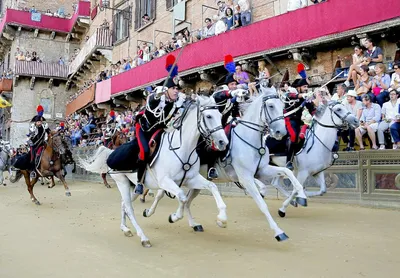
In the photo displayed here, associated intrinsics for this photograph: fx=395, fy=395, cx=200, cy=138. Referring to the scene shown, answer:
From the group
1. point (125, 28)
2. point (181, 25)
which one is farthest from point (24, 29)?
point (181, 25)

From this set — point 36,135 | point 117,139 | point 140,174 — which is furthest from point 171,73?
point 117,139

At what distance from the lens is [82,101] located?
112 ft

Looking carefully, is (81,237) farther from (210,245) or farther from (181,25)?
(181,25)

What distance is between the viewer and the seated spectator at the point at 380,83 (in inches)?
420

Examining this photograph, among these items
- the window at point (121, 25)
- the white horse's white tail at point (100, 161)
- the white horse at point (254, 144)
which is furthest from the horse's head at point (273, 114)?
the window at point (121, 25)

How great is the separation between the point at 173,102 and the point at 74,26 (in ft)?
130

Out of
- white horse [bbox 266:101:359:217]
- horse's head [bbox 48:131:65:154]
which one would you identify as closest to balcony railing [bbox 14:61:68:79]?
horse's head [bbox 48:131:65:154]

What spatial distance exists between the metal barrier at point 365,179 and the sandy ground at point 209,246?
18.2 inches

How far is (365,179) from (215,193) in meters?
5.42

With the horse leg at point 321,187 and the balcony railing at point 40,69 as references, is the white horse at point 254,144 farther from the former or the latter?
the balcony railing at point 40,69

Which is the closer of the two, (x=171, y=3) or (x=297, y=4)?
(x=297, y=4)

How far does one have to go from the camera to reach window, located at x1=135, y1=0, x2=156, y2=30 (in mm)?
27273

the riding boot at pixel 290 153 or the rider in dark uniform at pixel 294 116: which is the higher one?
the rider in dark uniform at pixel 294 116

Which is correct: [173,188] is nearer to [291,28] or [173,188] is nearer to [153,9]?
[291,28]
